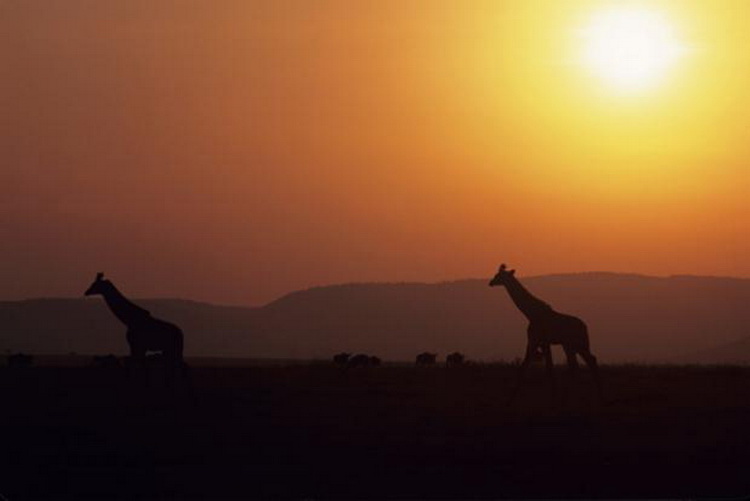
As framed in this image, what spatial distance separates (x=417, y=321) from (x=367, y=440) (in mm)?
166810

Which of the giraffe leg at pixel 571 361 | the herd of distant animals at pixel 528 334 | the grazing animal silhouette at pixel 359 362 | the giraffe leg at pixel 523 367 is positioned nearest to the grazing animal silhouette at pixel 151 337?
the herd of distant animals at pixel 528 334

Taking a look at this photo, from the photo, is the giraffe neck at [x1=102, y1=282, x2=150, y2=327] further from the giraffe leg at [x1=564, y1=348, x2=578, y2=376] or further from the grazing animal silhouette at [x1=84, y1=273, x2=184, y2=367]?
the giraffe leg at [x1=564, y1=348, x2=578, y2=376]

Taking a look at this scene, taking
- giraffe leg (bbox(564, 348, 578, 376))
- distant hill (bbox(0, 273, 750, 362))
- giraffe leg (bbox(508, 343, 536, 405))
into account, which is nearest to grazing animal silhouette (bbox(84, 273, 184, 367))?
giraffe leg (bbox(508, 343, 536, 405))

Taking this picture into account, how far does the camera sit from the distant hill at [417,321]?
16875 cm

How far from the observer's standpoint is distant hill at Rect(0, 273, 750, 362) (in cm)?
16875

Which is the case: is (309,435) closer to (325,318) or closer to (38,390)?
(38,390)

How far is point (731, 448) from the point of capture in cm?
2153

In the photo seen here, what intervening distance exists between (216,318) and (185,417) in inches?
6304

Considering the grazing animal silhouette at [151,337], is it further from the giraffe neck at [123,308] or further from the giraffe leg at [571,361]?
the giraffe leg at [571,361]

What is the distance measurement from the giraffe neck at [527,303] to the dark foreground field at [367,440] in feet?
4.73

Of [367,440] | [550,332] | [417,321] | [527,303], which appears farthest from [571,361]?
[417,321]

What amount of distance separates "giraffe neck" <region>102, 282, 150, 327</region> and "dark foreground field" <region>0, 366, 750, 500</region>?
1300 mm

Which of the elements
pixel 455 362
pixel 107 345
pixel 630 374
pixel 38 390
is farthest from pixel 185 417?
pixel 107 345

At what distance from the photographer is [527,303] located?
29.3m
